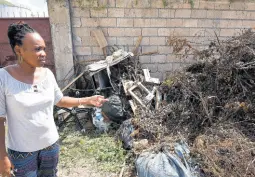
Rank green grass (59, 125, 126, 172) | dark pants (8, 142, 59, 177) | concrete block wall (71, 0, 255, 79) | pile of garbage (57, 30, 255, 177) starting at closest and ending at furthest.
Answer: dark pants (8, 142, 59, 177)
pile of garbage (57, 30, 255, 177)
green grass (59, 125, 126, 172)
concrete block wall (71, 0, 255, 79)

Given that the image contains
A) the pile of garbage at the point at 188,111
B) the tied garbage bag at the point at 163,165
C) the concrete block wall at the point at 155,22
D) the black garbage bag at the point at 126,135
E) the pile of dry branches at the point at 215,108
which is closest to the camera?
the tied garbage bag at the point at 163,165

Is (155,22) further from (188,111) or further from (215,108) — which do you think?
(215,108)

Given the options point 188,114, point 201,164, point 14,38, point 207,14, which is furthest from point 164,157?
A: point 207,14

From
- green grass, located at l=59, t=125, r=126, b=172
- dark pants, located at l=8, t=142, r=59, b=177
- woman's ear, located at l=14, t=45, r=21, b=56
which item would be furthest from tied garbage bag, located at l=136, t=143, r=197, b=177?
woman's ear, located at l=14, t=45, r=21, b=56

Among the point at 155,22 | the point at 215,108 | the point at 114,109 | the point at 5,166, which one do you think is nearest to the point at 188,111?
the point at 215,108

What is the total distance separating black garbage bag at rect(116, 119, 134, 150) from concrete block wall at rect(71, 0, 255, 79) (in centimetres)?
190

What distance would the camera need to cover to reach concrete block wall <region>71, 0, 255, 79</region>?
15.4 feet

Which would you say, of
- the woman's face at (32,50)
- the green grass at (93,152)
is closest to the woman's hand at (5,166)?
the woman's face at (32,50)

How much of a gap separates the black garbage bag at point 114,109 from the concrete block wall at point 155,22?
137cm

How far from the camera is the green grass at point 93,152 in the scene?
10.4 ft

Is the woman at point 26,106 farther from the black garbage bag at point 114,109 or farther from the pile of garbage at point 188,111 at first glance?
the black garbage bag at point 114,109

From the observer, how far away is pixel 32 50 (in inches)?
63.1

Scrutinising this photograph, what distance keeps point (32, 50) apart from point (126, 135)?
2301mm

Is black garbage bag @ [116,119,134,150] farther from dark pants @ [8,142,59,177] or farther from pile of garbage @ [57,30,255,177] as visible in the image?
dark pants @ [8,142,59,177]
